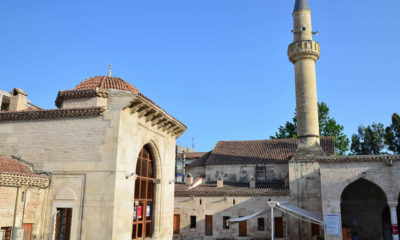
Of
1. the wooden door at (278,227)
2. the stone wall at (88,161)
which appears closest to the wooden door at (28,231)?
the stone wall at (88,161)

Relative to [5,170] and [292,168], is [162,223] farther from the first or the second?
[292,168]

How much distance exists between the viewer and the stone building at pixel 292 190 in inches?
793

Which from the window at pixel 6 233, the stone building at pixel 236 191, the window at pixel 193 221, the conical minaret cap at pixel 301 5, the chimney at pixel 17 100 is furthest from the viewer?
the conical minaret cap at pixel 301 5

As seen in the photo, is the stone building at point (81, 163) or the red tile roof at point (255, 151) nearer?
the stone building at point (81, 163)

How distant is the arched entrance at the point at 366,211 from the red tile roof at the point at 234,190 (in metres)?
3.78

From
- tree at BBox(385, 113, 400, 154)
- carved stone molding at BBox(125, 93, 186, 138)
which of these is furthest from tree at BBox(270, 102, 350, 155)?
carved stone molding at BBox(125, 93, 186, 138)

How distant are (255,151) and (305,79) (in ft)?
22.9

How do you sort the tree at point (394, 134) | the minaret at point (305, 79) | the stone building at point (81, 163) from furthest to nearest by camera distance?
the tree at point (394, 134)
the minaret at point (305, 79)
the stone building at point (81, 163)

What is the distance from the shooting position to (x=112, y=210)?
1013 centimetres

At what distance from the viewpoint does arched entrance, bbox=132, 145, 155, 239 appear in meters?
12.3

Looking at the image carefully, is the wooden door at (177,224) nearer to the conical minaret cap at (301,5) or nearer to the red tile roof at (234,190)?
the red tile roof at (234,190)

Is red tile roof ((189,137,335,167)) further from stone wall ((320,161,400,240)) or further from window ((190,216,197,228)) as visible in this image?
stone wall ((320,161,400,240))

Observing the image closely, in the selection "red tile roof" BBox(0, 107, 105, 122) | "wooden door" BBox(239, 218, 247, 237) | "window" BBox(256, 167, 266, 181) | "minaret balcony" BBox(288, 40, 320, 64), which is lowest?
"wooden door" BBox(239, 218, 247, 237)

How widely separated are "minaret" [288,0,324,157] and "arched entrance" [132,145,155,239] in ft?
39.3
